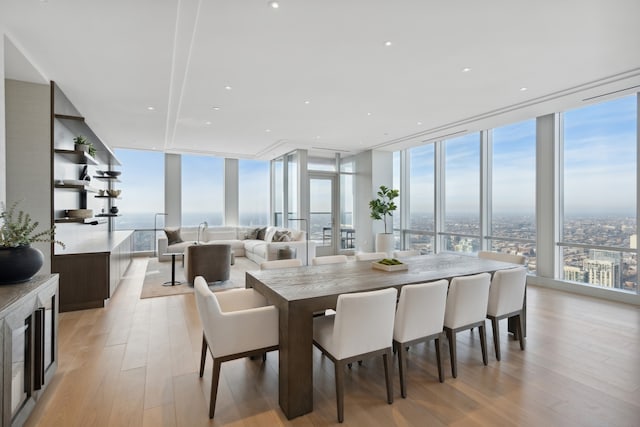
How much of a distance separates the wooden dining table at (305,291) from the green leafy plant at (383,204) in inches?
181

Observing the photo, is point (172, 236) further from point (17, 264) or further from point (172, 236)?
point (17, 264)

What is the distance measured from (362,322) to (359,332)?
2.9 inches

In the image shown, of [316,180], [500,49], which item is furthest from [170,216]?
[500,49]

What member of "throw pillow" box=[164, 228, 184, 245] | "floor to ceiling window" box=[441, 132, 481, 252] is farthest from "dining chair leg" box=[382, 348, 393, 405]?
"throw pillow" box=[164, 228, 184, 245]

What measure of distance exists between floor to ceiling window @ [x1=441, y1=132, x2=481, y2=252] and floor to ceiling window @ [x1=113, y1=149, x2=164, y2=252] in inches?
298

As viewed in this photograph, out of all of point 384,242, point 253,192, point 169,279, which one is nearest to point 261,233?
point 253,192

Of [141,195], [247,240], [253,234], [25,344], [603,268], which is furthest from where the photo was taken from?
A: [253,234]

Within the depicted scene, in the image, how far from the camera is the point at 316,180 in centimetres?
834

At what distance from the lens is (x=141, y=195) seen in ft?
27.0

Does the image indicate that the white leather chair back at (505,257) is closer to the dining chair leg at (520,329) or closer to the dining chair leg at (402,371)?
the dining chair leg at (520,329)

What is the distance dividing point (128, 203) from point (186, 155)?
200 centimetres

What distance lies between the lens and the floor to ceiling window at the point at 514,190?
5477 millimetres

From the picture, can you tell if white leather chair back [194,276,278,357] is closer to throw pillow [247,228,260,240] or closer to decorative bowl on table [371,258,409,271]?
decorative bowl on table [371,258,409,271]

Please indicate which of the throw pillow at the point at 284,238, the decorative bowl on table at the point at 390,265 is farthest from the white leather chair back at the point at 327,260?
the throw pillow at the point at 284,238
